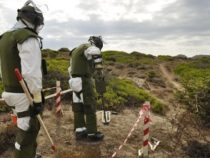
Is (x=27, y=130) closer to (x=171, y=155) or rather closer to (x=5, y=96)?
(x=5, y=96)

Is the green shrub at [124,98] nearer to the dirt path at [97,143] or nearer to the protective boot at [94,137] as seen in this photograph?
the dirt path at [97,143]

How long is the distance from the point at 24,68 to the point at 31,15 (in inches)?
36.5

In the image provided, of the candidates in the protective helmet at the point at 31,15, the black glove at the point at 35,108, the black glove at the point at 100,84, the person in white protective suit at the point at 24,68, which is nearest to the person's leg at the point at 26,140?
the person in white protective suit at the point at 24,68

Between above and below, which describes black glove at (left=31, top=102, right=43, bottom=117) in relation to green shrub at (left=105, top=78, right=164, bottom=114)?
above

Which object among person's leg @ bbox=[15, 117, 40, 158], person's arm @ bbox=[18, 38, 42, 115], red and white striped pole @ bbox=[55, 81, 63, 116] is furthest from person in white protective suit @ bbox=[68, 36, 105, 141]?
person's arm @ bbox=[18, 38, 42, 115]

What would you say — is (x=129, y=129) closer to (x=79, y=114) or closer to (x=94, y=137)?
(x=94, y=137)

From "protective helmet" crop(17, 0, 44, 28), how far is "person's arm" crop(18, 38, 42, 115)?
1.57ft

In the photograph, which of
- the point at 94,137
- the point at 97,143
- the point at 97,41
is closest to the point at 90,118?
the point at 94,137

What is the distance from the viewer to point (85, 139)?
917 cm

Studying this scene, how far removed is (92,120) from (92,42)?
1814mm

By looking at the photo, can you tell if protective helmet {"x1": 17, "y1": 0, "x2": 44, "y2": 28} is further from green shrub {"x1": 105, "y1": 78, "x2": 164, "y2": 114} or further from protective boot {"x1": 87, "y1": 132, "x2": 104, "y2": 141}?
green shrub {"x1": 105, "y1": 78, "x2": 164, "y2": 114}

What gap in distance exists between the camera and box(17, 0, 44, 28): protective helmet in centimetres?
591

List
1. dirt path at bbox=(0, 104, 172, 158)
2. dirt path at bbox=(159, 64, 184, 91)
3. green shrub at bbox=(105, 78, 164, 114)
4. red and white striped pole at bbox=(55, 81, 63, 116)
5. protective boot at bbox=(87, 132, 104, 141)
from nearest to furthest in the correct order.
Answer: dirt path at bbox=(0, 104, 172, 158), protective boot at bbox=(87, 132, 104, 141), red and white striped pole at bbox=(55, 81, 63, 116), green shrub at bbox=(105, 78, 164, 114), dirt path at bbox=(159, 64, 184, 91)

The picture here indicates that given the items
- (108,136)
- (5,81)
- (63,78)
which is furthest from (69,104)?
(5,81)
